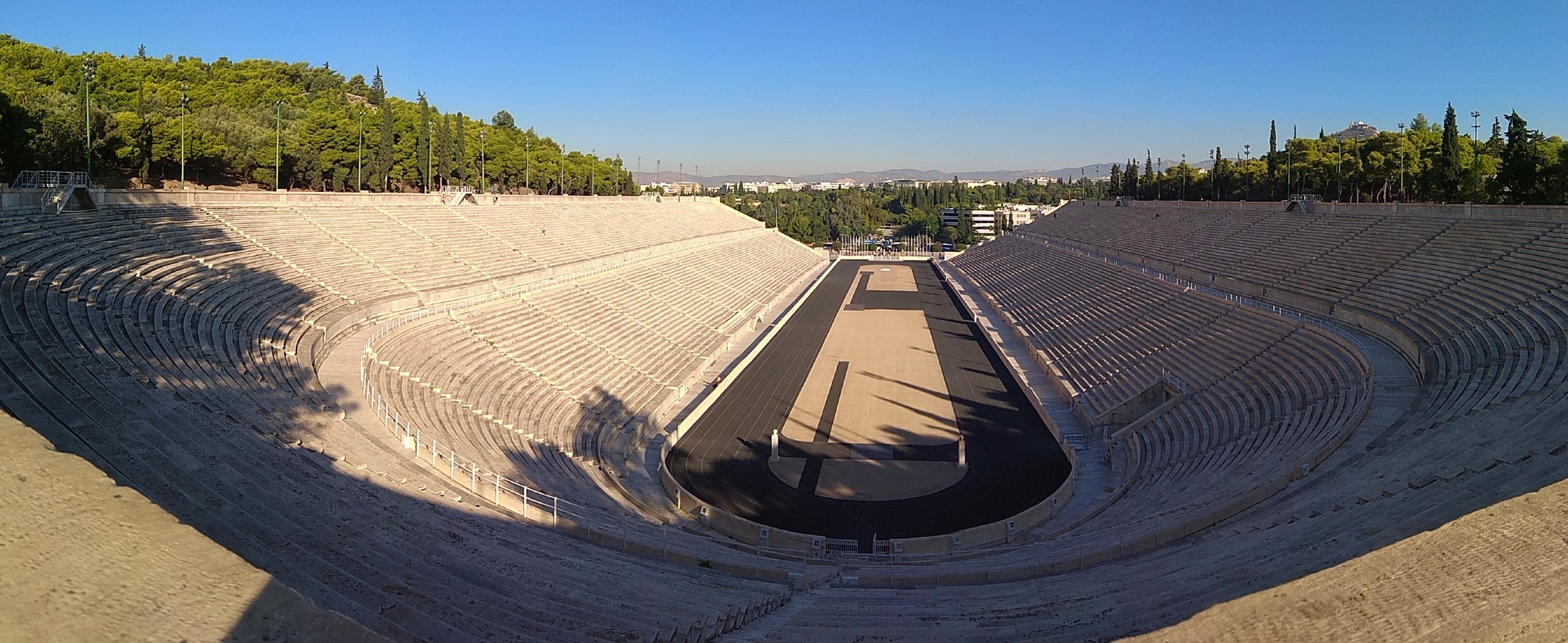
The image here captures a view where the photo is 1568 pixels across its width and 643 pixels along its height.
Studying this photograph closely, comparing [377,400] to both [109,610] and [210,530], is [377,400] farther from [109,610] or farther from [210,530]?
[109,610]

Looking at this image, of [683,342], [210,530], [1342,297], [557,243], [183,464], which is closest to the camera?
[210,530]

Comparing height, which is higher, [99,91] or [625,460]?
[99,91]

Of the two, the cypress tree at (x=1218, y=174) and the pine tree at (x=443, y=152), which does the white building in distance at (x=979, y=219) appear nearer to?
the cypress tree at (x=1218, y=174)

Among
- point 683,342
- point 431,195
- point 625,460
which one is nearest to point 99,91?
point 431,195

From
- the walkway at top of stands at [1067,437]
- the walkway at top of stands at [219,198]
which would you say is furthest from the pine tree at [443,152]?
the walkway at top of stands at [1067,437]

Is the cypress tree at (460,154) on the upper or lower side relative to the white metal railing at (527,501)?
upper

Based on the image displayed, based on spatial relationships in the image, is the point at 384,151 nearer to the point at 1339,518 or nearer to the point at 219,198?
the point at 219,198

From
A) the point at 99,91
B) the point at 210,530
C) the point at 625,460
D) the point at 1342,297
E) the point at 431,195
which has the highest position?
the point at 99,91
